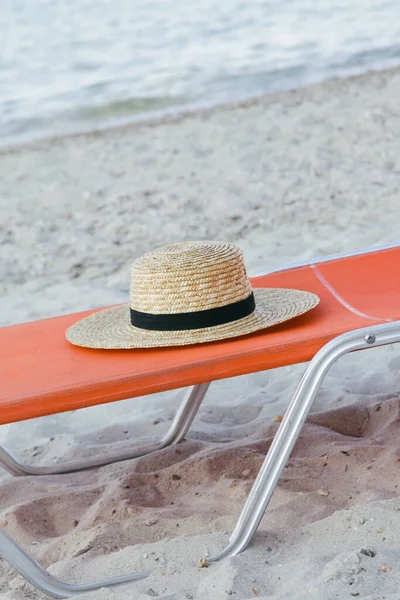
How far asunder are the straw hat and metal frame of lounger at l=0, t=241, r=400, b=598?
249 mm

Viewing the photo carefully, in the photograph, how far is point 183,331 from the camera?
7.36 feet

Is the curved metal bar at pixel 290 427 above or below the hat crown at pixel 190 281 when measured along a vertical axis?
below

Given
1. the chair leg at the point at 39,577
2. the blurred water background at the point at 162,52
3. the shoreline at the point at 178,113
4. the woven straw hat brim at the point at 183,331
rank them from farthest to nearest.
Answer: the blurred water background at the point at 162,52 < the shoreline at the point at 178,113 < the woven straw hat brim at the point at 183,331 < the chair leg at the point at 39,577

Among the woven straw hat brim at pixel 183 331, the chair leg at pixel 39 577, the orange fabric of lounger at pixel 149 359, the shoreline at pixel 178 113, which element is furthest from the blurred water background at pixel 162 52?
the chair leg at pixel 39 577

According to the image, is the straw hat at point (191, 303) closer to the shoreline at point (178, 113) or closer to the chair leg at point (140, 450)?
the chair leg at point (140, 450)

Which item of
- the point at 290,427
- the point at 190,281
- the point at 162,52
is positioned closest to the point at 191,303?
the point at 190,281

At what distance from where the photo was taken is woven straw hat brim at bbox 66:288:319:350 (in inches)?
85.9

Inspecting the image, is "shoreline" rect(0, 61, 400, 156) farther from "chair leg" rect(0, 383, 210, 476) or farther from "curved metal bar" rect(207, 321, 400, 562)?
"curved metal bar" rect(207, 321, 400, 562)

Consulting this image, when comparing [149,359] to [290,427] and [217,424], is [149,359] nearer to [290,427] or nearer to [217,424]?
[290,427]

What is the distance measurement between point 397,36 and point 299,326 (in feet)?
46.3

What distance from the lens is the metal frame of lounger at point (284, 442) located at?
1.95 m

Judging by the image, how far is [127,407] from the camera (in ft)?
10.6

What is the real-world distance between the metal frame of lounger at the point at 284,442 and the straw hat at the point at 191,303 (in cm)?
25

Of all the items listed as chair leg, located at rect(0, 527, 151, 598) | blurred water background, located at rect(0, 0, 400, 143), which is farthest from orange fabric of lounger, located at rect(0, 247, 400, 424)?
blurred water background, located at rect(0, 0, 400, 143)
